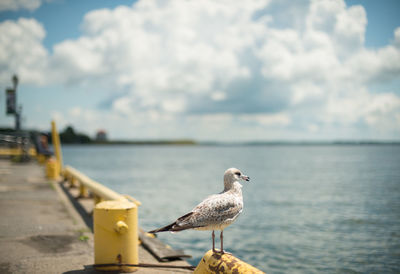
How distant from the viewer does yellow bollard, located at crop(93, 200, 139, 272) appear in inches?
217

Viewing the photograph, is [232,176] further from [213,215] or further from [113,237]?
[113,237]

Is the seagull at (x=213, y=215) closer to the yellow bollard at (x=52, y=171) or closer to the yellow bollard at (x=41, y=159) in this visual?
the yellow bollard at (x=52, y=171)

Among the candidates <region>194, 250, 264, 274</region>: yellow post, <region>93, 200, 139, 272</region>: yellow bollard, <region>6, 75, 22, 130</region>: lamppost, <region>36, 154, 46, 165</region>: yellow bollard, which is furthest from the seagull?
<region>6, 75, 22, 130</region>: lamppost

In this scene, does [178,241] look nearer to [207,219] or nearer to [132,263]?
[132,263]

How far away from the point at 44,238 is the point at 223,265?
514 cm

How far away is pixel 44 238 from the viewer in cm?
747

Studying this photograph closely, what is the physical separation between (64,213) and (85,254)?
156 inches

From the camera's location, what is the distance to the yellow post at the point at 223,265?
141 inches

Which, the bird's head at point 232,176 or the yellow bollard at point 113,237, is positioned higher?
the bird's head at point 232,176

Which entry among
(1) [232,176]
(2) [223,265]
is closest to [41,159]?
(1) [232,176]

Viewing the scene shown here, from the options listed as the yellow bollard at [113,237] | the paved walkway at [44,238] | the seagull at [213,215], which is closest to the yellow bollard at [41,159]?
the paved walkway at [44,238]

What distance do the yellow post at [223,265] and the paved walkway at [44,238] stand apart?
6.30 feet

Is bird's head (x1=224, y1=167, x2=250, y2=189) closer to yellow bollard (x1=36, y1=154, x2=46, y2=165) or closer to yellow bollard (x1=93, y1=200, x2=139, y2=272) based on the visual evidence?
yellow bollard (x1=93, y1=200, x2=139, y2=272)

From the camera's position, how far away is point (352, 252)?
12.5m
